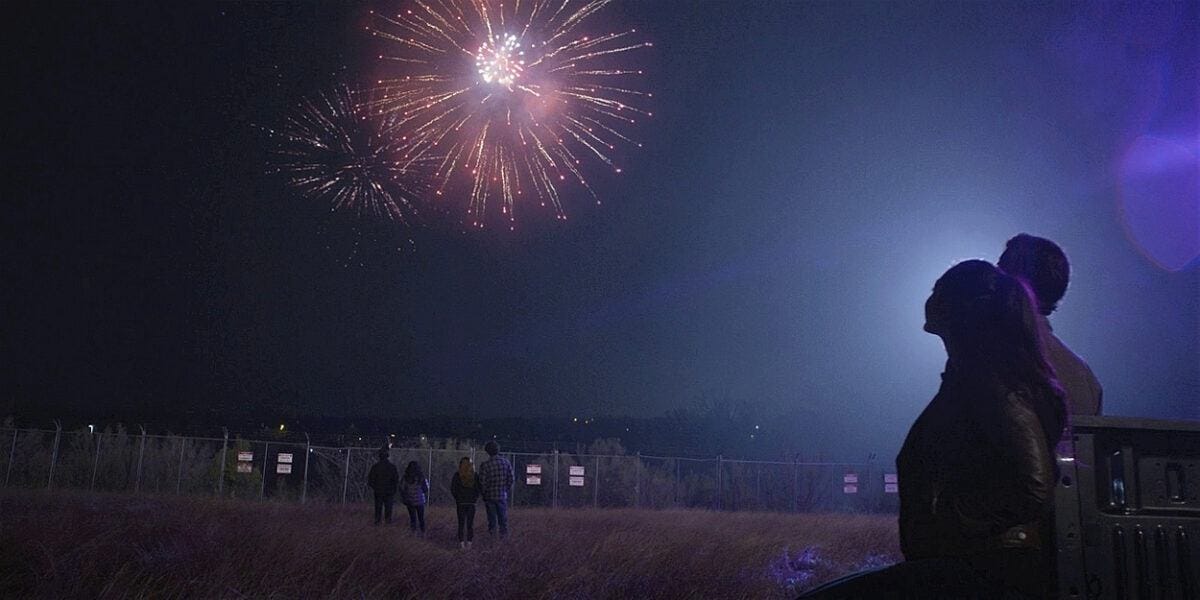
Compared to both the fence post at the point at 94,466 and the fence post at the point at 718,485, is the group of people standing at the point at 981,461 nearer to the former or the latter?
the fence post at the point at 94,466

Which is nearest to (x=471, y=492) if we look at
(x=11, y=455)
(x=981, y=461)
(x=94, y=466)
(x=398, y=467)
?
(x=981, y=461)

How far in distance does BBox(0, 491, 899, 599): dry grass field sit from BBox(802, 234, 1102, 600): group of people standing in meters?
5.49

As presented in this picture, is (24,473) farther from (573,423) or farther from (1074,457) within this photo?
(573,423)

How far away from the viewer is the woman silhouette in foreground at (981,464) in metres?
2.28

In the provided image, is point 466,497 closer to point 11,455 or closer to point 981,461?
point 981,461

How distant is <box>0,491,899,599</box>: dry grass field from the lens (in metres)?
7.06

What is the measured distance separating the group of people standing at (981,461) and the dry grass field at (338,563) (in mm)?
5494

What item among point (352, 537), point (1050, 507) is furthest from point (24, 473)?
point (1050, 507)

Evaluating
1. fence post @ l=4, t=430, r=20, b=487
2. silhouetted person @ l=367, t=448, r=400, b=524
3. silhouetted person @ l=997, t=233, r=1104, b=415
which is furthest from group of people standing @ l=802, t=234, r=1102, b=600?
fence post @ l=4, t=430, r=20, b=487

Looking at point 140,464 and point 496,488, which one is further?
point 140,464

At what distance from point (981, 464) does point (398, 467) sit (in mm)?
28480

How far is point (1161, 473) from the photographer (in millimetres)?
2711

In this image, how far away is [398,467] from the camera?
29406 mm

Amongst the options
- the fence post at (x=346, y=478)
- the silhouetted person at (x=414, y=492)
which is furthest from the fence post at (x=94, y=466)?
the silhouetted person at (x=414, y=492)
